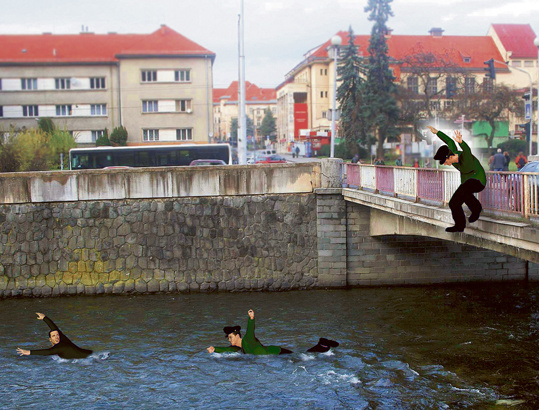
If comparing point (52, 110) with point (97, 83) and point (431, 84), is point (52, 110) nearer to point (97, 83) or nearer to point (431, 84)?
point (97, 83)

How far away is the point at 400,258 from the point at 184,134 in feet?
123

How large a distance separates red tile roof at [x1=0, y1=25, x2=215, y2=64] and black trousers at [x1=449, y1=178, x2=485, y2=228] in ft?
153

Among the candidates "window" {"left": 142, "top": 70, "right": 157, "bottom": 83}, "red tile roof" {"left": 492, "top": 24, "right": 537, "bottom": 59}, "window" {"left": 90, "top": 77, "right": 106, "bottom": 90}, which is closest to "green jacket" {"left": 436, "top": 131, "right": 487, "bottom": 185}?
"window" {"left": 142, "top": 70, "right": 157, "bottom": 83}

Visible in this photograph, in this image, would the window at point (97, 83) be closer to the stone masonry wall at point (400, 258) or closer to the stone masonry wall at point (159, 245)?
the stone masonry wall at point (159, 245)

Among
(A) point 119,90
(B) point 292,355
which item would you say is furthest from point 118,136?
(B) point 292,355

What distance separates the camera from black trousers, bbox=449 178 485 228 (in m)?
9.87

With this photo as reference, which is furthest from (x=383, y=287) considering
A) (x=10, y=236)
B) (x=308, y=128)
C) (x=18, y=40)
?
(x=308, y=128)

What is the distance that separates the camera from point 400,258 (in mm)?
20453

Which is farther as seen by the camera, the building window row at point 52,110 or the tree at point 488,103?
the building window row at point 52,110

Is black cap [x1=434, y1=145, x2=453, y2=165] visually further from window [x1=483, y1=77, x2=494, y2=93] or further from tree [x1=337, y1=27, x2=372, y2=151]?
window [x1=483, y1=77, x2=494, y2=93]

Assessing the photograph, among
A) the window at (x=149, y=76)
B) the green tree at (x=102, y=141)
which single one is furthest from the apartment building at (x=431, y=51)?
the green tree at (x=102, y=141)

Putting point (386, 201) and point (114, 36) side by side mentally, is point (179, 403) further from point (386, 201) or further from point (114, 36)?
point (114, 36)

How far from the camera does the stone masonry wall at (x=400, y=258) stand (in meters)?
20.4

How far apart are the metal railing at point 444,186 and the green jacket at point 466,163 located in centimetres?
39
